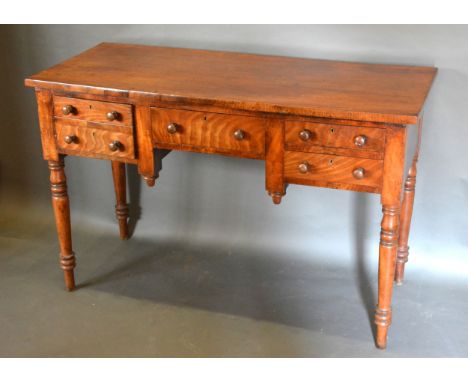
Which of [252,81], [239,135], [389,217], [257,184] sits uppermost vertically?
[252,81]

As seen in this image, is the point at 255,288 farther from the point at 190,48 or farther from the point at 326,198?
the point at 190,48

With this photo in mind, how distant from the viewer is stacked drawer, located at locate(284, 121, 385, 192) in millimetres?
2668

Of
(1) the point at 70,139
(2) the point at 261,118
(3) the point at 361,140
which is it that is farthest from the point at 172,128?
(3) the point at 361,140

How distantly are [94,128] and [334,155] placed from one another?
3.09 ft

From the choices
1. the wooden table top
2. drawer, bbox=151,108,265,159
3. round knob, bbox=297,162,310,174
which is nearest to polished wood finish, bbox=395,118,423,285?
the wooden table top

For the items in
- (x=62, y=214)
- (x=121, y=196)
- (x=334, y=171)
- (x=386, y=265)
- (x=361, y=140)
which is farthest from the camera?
(x=121, y=196)

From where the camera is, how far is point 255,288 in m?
3.42

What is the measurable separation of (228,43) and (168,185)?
778mm

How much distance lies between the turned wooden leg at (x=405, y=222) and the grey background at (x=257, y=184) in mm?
110

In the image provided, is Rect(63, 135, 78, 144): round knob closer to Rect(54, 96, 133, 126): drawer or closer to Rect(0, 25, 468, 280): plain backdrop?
Rect(54, 96, 133, 126): drawer

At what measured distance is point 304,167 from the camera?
2770mm

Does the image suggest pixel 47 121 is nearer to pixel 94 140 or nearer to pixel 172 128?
pixel 94 140
